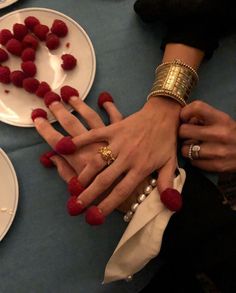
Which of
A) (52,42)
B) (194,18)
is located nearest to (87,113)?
(52,42)

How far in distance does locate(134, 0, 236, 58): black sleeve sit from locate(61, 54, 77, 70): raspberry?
0.16 m

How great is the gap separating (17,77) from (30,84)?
0.09 ft

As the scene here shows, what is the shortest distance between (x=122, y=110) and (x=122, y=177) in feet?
0.42

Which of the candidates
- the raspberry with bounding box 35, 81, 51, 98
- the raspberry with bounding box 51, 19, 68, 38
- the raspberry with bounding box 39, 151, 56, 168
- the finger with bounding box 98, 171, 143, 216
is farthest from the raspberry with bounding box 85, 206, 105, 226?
the raspberry with bounding box 51, 19, 68, 38

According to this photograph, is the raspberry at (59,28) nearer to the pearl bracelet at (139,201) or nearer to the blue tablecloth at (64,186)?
the blue tablecloth at (64,186)

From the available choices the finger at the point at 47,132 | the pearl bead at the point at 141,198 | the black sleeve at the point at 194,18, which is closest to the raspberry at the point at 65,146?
the finger at the point at 47,132

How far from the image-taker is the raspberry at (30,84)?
646 millimetres

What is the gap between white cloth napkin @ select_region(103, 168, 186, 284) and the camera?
569 mm

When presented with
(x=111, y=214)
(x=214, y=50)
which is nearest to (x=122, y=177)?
(x=111, y=214)

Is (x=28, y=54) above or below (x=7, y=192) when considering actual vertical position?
above

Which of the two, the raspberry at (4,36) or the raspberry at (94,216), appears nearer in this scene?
the raspberry at (94,216)

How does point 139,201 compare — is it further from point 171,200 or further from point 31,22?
point 31,22

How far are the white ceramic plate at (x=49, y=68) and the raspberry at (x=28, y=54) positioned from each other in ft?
0.06

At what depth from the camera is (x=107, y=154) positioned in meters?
0.61
